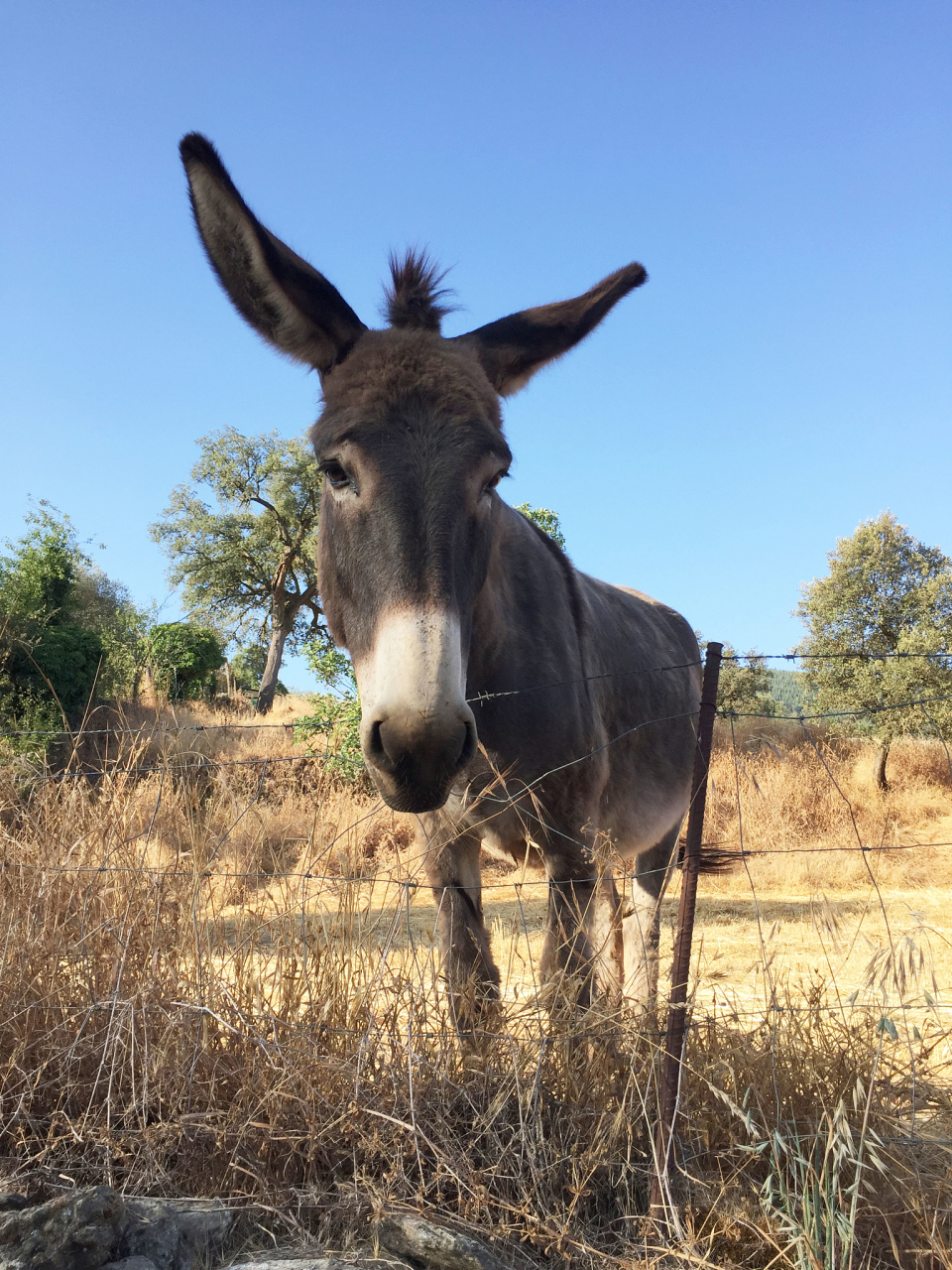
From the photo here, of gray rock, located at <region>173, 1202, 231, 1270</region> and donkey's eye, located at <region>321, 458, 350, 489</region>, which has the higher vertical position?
donkey's eye, located at <region>321, 458, 350, 489</region>

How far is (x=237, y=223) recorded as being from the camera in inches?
106

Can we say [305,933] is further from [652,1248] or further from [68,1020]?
[652,1248]

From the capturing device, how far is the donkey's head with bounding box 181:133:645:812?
76.9 inches

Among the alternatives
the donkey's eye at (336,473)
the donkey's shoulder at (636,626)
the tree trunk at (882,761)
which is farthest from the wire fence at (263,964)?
the tree trunk at (882,761)

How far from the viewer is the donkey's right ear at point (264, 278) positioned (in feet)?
8.59

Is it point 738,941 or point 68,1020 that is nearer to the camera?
point 68,1020

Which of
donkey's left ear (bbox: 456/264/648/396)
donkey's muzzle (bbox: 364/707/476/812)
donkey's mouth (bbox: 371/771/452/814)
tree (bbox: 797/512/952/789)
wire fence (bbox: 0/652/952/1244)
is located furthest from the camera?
tree (bbox: 797/512/952/789)

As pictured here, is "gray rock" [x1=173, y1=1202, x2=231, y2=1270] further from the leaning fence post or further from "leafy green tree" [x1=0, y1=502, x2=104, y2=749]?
"leafy green tree" [x1=0, y1=502, x2=104, y2=749]

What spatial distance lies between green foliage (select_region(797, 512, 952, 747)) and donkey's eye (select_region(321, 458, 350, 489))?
16713 millimetres

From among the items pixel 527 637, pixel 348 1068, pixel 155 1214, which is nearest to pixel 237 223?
pixel 527 637

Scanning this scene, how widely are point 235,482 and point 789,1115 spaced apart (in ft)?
122

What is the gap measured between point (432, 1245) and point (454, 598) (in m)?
1.69

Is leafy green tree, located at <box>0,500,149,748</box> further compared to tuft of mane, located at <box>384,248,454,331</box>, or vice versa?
leafy green tree, located at <box>0,500,149,748</box>

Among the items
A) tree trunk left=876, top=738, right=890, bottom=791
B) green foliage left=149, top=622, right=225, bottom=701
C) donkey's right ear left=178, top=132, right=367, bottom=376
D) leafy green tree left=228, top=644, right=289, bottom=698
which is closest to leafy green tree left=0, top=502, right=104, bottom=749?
green foliage left=149, top=622, right=225, bottom=701
